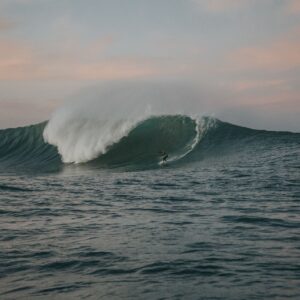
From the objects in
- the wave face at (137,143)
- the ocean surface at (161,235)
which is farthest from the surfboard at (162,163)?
the ocean surface at (161,235)

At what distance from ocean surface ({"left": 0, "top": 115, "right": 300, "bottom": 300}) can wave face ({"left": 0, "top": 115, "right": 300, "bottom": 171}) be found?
4.05 metres

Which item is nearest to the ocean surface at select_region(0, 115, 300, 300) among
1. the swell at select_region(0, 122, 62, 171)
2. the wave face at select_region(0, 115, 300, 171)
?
the wave face at select_region(0, 115, 300, 171)

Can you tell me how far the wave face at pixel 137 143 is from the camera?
22.2m

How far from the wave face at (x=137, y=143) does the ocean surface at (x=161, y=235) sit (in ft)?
13.3

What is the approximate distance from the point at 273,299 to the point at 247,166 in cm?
1272

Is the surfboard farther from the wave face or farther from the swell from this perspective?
the swell

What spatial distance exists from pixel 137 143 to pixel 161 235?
1911 centimetres

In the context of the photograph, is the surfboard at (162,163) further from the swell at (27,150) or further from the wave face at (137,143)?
the swell at (27,150)

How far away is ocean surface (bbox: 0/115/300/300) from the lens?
459 cm

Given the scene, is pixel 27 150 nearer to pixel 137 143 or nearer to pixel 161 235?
pixel 137 143

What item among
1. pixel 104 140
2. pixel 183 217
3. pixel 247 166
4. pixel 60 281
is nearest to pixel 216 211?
pixel 183 217

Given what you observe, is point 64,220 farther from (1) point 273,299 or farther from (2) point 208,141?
(2) point 208,141

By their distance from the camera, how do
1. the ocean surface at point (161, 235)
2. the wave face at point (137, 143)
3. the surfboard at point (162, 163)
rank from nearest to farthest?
the ocean surface at point (161, 235), the surfboard at point (162, 163), the wave face at point (137, 143)

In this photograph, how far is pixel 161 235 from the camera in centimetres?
680
